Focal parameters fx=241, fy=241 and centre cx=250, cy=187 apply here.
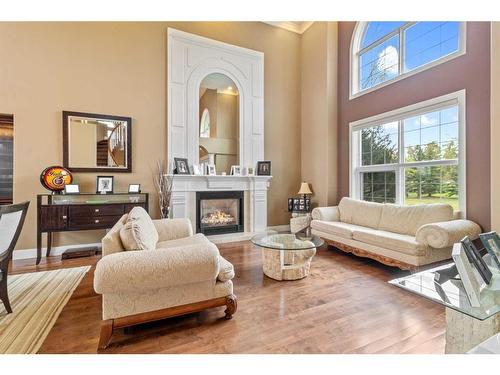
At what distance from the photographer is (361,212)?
387cm

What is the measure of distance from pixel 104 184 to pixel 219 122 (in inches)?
89.7

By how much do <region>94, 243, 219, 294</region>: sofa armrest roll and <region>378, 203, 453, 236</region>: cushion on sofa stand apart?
275cm

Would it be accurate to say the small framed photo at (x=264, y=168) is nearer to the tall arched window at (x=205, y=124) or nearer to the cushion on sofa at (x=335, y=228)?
the tall arched window at (x=205, y=124)

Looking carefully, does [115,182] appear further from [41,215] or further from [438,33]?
[438,33]

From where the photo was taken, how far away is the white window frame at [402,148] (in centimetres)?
300

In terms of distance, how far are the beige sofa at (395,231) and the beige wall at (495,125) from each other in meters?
0.33

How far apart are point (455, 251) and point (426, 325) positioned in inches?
37.1

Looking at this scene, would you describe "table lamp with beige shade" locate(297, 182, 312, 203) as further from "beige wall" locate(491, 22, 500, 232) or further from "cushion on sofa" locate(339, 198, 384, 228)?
"beige wall" locate(491, 22, 500, 232)

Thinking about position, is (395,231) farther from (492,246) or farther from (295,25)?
(295,25)

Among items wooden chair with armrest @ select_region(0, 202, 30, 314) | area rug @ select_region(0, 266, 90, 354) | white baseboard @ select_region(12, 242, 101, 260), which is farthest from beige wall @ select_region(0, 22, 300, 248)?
wooden chair with armrest @ select_region(0, 202, 30, 314)

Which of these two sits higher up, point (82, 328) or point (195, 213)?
point (195, 213)

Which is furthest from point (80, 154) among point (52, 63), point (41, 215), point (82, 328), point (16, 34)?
point (82, 328)
